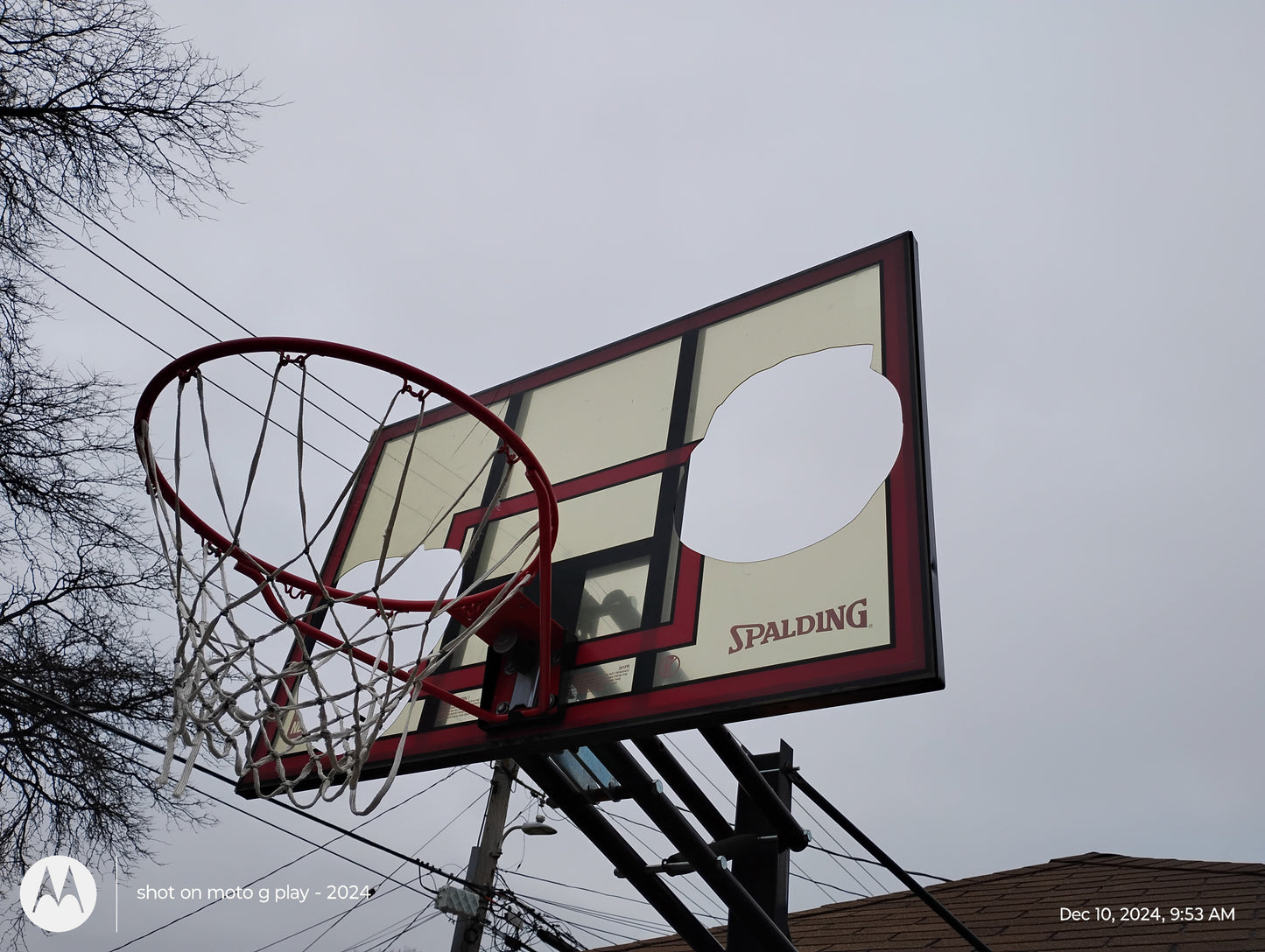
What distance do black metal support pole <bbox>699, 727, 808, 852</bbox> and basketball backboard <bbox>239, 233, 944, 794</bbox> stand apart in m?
1.26

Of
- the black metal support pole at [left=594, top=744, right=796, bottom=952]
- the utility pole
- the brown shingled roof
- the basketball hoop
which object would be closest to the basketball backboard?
the basketball hoop

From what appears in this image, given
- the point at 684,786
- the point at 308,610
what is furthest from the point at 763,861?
the point at 308,610

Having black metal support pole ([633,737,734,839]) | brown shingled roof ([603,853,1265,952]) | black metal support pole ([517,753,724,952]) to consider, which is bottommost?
black metal support pole ([517,753,724,952])

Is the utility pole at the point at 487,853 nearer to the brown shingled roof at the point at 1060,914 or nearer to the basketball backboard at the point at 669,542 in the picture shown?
the brown shingled roof at the point at 1060,914

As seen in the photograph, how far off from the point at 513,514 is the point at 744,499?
1.07 m

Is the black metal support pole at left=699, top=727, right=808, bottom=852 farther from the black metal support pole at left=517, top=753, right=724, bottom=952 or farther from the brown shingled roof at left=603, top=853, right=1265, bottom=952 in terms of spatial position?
the brown shingled roof at left=603, top=853, right=1265, bottom=952

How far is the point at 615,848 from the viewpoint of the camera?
4.47 metres

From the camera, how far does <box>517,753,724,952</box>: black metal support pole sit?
4.15 meters

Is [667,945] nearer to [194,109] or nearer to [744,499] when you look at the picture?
[744,499]

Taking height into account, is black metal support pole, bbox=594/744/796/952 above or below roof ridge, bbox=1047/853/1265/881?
below

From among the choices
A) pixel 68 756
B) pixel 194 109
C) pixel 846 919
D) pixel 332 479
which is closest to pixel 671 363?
pixel 332 479

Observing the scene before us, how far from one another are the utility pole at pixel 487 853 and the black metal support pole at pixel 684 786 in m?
4.91

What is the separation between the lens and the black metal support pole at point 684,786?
173 inches

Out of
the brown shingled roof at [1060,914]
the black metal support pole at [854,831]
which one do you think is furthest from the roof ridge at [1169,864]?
the black metal support pole at [854,831]
